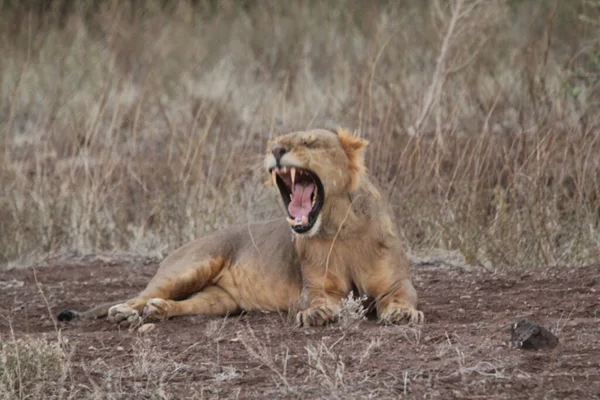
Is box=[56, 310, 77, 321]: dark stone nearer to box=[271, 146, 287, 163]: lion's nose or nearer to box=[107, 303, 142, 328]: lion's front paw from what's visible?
box=[107, 303, 142, 328]: lion's front paw

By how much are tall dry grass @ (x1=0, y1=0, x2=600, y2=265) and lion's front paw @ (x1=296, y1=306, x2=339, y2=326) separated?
1994 millimetres

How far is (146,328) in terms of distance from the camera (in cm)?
637

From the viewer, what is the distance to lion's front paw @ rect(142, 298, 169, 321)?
667 centimetres

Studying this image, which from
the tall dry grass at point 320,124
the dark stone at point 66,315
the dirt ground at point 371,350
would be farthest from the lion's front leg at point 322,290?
the tall dry grass at point 320,124

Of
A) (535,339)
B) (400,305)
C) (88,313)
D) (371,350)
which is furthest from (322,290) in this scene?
(535,339)

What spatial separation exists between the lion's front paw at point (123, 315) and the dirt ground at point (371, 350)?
0.05m

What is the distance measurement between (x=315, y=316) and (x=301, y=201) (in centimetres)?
55

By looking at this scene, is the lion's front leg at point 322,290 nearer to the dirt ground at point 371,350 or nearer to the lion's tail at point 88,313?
the dirt ground at point 371,350

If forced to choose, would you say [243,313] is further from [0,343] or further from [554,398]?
[554,398]

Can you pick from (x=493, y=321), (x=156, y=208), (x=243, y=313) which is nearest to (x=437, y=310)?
(x=493, y=321)

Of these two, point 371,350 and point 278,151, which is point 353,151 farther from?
point 371,350

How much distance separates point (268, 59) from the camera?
49.5ft

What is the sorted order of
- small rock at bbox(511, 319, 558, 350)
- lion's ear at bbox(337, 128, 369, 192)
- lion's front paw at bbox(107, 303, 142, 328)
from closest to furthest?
small rock at bbox(511, 319, 558, 350) < lion's ear at bbox(337, 128, 369, 192) < lion's front paw at bbox(107, 303, 142, 328)

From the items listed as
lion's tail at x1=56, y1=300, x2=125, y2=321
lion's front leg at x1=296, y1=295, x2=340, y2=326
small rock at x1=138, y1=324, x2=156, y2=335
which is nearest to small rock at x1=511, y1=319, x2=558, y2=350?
lion's front leg at x1=296, y1=295, x2=340, y2=326
